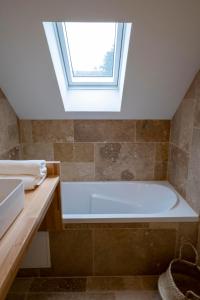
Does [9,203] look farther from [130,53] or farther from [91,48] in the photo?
[91,48]

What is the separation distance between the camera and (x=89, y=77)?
2.20 meters

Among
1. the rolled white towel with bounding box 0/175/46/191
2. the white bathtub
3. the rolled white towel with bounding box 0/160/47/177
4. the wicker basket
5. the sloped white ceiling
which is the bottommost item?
the wicker basket

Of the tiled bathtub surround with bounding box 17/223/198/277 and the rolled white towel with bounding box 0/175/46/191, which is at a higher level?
the rolled white towel with bounding box 0/175/46/191

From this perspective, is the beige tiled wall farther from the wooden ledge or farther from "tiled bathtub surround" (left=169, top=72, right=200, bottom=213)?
"tiled bathtub surround" (left=169, top=72, right=200, bottom=213)

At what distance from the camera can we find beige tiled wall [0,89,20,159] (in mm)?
1955

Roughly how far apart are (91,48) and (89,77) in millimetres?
296

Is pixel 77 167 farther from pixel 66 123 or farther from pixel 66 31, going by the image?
pixel 66 31

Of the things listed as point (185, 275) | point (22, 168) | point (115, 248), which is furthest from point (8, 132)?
point (185, 275)

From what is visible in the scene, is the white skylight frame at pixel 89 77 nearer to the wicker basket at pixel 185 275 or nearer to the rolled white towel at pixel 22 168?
the rolled white towel at pixel 22 168

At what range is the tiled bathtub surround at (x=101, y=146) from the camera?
2.38m

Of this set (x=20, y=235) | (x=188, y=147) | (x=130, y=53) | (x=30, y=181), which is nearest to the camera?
(x=20, y=235)

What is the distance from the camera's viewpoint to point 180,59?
1623mm

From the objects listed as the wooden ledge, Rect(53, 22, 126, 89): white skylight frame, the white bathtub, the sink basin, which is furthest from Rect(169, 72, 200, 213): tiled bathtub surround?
the sink basin

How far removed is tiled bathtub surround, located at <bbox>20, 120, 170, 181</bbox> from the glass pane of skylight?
0.54 meters
